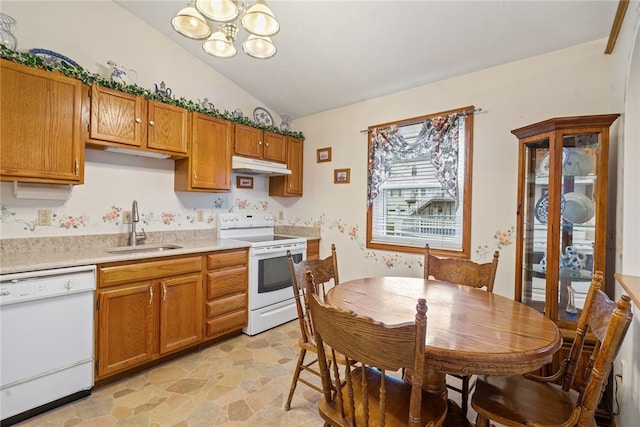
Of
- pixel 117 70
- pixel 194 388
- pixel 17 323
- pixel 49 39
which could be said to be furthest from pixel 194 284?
pixel 49 39

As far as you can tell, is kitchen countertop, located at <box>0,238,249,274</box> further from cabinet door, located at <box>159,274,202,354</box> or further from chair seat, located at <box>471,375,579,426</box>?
chair seat, located at <box>471,375,579,426</box>

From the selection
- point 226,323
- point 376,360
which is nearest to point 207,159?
point 226,323

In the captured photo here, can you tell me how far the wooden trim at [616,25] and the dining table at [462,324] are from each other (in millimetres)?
1833

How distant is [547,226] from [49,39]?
3.89 m

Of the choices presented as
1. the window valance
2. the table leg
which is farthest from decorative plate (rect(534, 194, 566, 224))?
the table leg

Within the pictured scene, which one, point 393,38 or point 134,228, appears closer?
point 393,38

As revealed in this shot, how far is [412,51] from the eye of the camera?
2482 millimetres

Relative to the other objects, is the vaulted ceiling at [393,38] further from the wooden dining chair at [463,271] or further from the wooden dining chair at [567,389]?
the wooden dining chair at [567,389]

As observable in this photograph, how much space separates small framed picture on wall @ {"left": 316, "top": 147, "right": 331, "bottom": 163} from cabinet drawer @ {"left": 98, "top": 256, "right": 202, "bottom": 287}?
6.20ft

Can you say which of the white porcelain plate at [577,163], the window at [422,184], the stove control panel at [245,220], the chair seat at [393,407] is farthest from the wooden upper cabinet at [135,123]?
the white porcelain plate at [577,163]

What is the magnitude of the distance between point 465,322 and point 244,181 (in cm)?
299

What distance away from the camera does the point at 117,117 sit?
7.61 feet

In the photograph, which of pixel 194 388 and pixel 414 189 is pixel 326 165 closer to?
pixel 414 189

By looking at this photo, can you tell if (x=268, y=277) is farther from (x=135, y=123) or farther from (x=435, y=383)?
(x=435, y=383)
